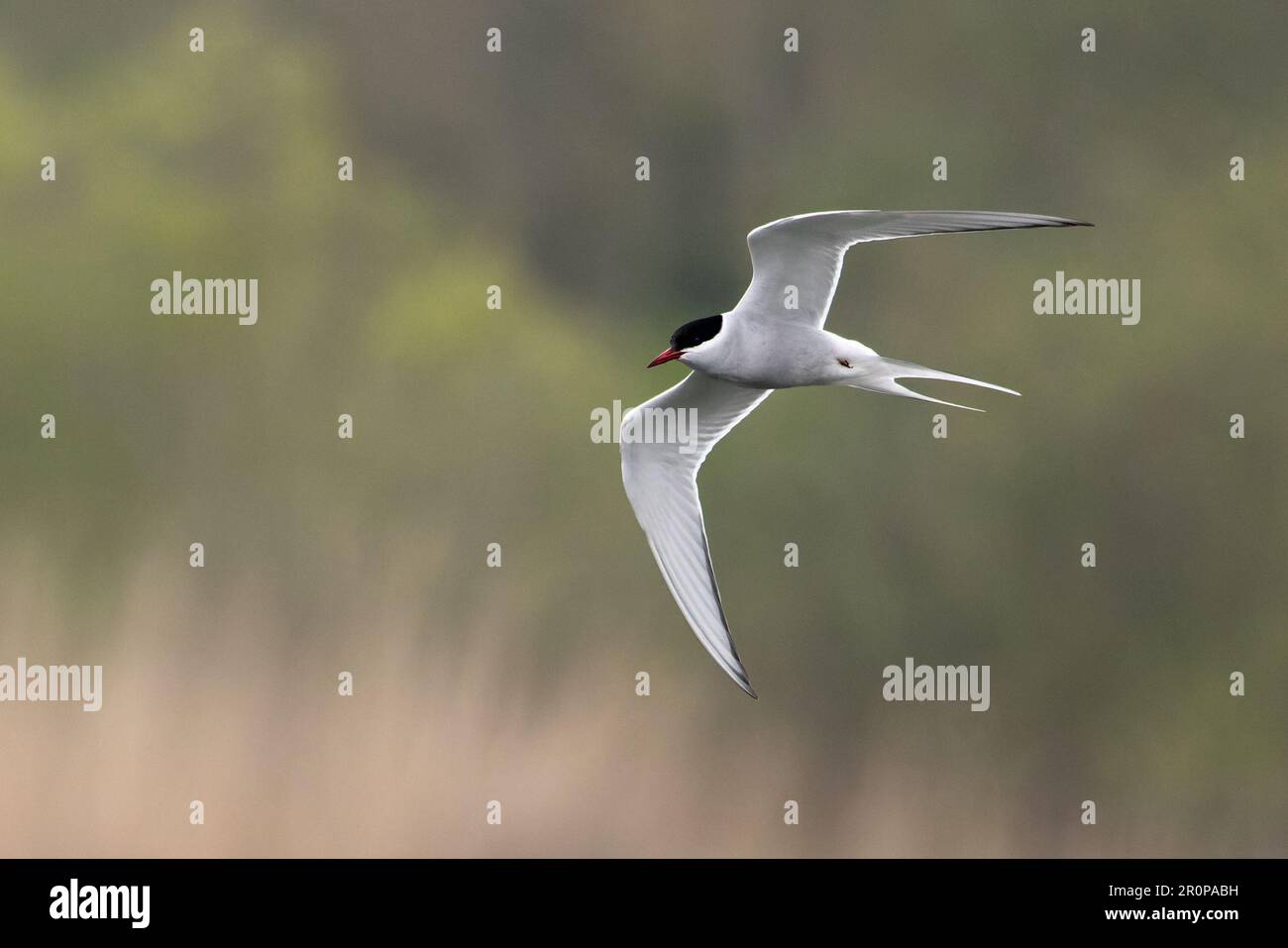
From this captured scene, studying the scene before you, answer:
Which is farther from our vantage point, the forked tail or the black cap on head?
the black cap on head

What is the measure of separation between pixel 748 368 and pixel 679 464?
0.78 m

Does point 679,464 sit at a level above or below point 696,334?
below

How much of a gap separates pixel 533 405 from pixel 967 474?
142 inches

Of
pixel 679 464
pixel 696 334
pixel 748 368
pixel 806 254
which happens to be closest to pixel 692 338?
pixel 696 334

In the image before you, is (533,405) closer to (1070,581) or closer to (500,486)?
(500,486)

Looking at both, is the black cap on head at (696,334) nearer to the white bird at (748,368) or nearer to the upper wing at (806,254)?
the white bird at (748,368)

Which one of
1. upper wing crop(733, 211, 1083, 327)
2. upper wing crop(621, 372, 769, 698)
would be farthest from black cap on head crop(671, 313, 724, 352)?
upper wing crop(621, 372, 769, 698)

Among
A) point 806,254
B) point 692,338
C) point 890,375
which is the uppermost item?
point 806,254

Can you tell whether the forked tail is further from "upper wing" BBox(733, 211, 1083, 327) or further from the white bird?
"upper wing" BBox(733, 211, 1083, 327)

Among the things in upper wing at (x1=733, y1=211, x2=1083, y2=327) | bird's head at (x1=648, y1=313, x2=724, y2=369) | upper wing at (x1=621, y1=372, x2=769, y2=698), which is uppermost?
upper wing at (x1=733, y1=211, x2=1083, y2=327)

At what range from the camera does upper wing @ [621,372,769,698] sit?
4949mm

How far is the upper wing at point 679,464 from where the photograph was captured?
4949 millimetres

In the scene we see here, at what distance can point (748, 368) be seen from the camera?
445 cm

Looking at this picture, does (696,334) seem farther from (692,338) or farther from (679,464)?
(679,464)
